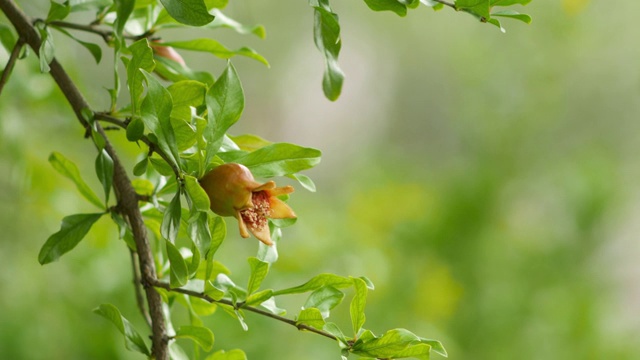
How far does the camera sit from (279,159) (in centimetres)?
40

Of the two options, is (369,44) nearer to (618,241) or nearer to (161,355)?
(618,241)

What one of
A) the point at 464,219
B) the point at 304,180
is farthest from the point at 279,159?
the point at 464,219

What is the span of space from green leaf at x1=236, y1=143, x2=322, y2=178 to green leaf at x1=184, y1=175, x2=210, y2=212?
4 centimetres

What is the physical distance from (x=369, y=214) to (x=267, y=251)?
1376 millimetres

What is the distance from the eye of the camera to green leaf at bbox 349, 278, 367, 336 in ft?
1.36

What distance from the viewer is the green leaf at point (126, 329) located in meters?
0.44

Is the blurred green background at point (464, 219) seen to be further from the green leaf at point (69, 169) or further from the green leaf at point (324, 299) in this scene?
the green leaf at point (324, 299)

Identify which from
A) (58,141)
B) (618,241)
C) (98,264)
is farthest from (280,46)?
(98,264)

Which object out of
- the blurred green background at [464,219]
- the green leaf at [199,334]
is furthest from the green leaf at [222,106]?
the blurred green background at [464,219]

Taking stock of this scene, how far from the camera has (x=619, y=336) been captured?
63.7 inches

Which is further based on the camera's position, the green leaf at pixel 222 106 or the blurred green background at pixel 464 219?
the blurred green background at pixel 464 219

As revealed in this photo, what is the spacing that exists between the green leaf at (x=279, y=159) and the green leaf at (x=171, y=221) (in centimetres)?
4

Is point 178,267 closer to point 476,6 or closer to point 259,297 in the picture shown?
point 259,297

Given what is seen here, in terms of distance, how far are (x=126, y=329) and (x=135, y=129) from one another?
117mm
